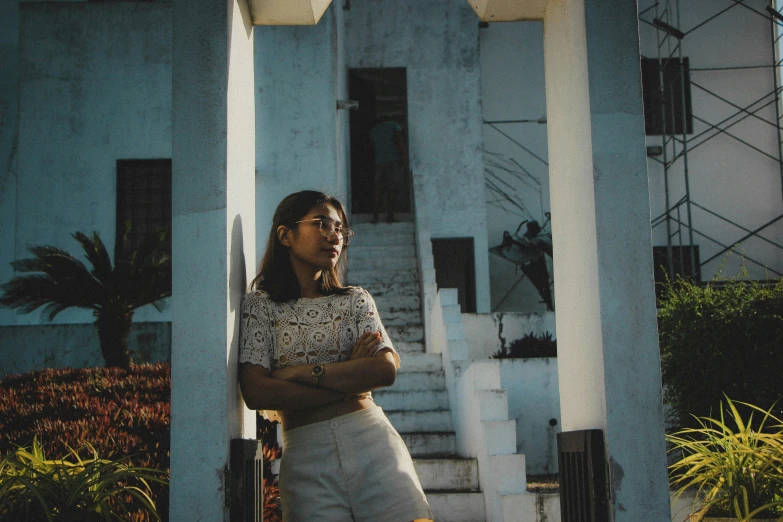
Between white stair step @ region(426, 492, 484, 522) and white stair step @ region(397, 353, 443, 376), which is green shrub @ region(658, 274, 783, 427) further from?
white stair step @ region(397, 353, 443, 376)

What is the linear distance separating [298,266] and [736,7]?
13793 mm

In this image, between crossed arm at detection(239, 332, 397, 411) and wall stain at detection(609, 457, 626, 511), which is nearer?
crossed arm at detection(239, 332, 397, 411)

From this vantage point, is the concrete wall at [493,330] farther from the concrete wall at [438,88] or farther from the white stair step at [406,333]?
the concrete wall at [438,88]

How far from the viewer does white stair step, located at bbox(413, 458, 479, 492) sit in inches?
260

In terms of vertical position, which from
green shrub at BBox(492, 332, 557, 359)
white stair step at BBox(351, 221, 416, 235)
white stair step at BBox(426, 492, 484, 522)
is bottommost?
white stair step at BBox(426, 492, 484, 522)

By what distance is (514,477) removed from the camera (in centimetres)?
612

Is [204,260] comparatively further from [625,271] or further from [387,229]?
[387,229]

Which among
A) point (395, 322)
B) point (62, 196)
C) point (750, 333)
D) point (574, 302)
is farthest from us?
point (62, 196)

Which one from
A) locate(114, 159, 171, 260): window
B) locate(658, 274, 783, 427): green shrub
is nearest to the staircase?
locate(658, 274, 783, 427): green shrub

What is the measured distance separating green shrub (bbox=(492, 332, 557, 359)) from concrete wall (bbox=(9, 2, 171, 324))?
511 centimetres

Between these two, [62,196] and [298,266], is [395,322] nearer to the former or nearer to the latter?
[62,196]

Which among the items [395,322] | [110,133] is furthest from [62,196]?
[395,322]

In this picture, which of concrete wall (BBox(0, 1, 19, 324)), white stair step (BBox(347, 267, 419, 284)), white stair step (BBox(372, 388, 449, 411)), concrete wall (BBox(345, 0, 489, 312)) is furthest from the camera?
concrete wall (BBox(345, 0, 489, 312))

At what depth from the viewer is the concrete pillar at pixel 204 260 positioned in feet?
10.2
